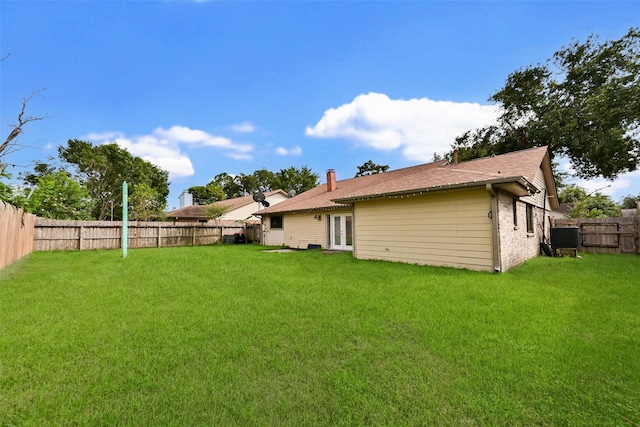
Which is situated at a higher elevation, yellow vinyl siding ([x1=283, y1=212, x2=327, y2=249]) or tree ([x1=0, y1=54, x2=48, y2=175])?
tree ([x1=0, y1=54, x2=48, y2=175])

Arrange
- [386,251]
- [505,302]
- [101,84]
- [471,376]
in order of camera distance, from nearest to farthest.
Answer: [471,376], [505,302], [386,251], [101,84]

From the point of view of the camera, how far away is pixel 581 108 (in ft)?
60.3

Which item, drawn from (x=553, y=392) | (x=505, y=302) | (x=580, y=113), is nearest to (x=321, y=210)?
(x=505, y=302)

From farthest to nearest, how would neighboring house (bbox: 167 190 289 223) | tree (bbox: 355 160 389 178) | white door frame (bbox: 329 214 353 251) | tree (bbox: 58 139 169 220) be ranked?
tree (bbox: 355 160 389 178), neighboring house (bbox: 167 190 289 223), tree (bbox: 58 139 169 220), white door frame (bbox: 329 214 353 251)

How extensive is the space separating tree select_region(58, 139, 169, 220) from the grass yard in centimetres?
2392

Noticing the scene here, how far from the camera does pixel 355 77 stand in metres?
11.8

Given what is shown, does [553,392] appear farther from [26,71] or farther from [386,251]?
[26,71]

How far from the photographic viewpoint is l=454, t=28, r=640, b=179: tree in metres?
17.1

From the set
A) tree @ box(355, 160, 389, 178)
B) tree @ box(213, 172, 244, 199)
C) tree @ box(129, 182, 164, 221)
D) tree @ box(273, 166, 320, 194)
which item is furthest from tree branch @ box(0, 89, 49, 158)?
tree @ box(213, 172, 244, 199)

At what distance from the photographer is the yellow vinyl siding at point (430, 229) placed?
292 inches

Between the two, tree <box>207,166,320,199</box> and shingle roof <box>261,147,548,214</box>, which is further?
tree <box>207,166,320,199</box>

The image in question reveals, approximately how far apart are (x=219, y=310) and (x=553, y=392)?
396 cm

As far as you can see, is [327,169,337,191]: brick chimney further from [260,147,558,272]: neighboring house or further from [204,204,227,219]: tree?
[204,204,227,219]: tree

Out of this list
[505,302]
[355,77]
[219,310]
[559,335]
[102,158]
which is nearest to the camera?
[559,335]
